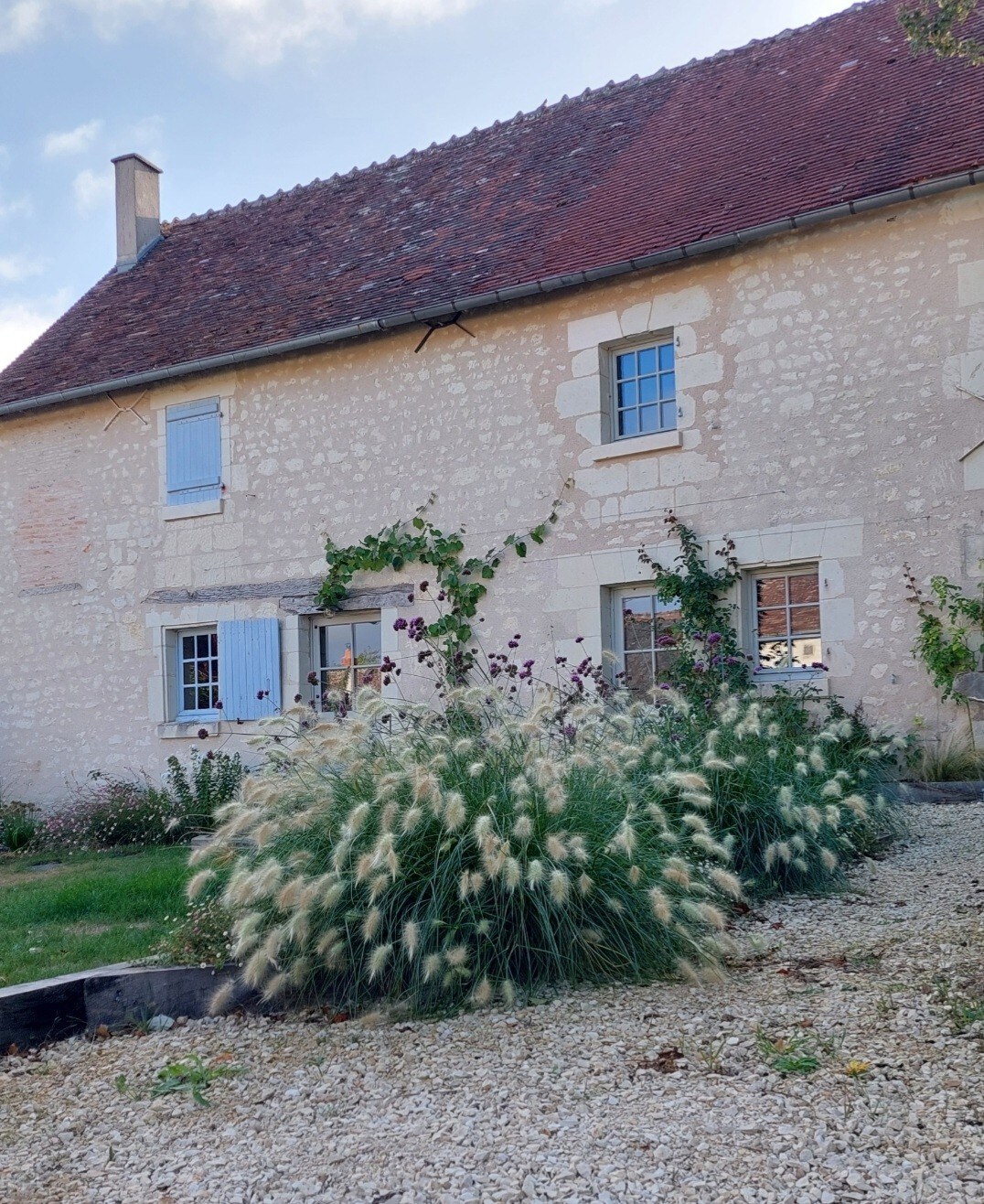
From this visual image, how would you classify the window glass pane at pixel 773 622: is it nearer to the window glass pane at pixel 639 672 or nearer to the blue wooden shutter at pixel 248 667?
the window glass pane at pixel 639 672

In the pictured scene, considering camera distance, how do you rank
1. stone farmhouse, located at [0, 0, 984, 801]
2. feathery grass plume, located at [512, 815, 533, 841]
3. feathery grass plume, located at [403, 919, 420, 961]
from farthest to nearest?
stone farmhouse, located at [0, 0, 984, 801] < feathery grass plume, located at [512, 815, 533, 841] < feathery grass plume, located at [403, 919, 420, 961]

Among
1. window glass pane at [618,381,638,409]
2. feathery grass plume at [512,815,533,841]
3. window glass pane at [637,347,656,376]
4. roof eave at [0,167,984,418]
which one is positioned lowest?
feathery grass plume at [512,815,533,841]

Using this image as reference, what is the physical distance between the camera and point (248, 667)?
11.3m

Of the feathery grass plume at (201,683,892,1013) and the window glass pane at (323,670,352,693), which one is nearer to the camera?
the feathery grass plume at (201,683,892,1013)

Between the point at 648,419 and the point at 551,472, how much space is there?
88 cm

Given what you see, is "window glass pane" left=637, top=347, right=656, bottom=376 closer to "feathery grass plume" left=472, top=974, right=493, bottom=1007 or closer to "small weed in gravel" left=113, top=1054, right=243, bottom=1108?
"feathery grass plume" left=472, top=974, right=493, bottom=1007

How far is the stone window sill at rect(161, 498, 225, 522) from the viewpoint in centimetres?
1162

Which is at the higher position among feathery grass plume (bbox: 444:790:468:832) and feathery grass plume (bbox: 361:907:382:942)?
feathery grass plume (bbox: 444:790:468:832)

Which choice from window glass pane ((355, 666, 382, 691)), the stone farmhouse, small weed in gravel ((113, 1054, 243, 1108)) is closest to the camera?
small weed in gravel ((113, 1054, 243, 1108))

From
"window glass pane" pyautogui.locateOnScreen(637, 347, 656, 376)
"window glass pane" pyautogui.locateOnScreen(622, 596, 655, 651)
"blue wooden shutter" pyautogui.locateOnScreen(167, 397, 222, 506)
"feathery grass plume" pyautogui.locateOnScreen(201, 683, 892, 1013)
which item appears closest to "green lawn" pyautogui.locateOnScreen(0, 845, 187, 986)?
"feathery grass plume" pyautogui.locateOnScreen(201, 683, 892, 1013)

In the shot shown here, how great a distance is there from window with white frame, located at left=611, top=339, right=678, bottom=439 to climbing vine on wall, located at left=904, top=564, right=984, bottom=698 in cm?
243

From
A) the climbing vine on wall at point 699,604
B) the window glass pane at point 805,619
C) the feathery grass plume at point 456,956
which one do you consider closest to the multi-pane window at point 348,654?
the climbing vine on wall at point 699,604

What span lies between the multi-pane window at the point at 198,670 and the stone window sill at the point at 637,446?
14.1 ft

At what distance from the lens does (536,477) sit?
32.8 feet
